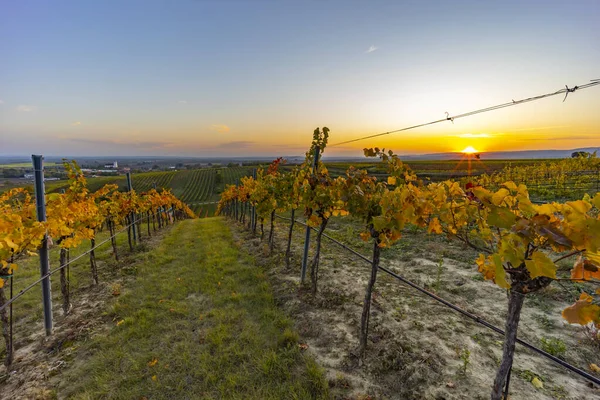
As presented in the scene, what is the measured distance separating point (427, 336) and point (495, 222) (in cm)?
294

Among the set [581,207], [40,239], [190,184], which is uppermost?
[581,207]

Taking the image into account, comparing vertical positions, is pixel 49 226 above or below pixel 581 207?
below

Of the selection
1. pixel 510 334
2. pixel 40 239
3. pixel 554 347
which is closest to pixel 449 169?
pixel 554 347

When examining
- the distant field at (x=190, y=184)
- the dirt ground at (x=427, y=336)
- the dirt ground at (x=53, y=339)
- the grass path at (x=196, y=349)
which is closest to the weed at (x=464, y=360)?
the dirt ground at (x=427, y=336)

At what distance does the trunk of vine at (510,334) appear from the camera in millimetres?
1957

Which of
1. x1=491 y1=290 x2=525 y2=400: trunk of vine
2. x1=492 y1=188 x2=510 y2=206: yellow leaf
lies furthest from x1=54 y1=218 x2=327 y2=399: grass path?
x1=492 y1=188 x2=510 y2=206: yellow leaf

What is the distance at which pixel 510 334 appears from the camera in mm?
2018

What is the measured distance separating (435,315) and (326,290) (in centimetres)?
215

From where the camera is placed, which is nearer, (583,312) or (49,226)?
(583,312)

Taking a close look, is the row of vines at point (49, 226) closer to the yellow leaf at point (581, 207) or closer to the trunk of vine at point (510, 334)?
the trunk of vine at point (510, 334)

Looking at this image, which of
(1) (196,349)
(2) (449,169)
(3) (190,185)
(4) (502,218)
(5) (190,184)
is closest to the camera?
(4) (502,218)

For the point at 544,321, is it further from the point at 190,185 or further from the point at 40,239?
the point at 190,185

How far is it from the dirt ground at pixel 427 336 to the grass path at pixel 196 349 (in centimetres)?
46

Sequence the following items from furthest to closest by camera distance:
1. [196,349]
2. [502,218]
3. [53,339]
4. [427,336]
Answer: [53,339] → [196,349] → [427,336] → [502,218]
